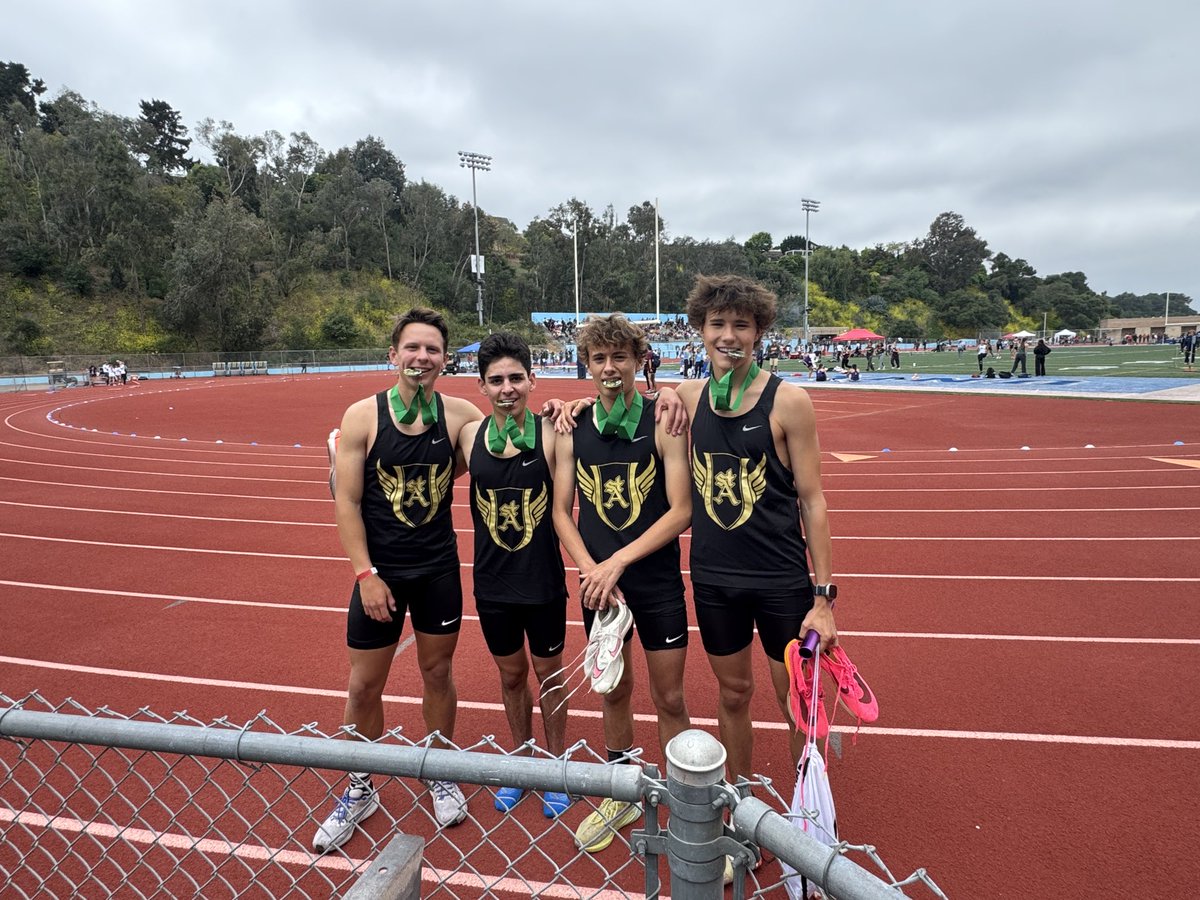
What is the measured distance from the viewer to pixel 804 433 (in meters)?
2.52

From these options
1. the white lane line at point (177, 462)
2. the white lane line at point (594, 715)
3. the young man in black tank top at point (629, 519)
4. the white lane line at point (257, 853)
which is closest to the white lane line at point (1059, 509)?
the white lane line at point (594, 715)

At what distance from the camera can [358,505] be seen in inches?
113

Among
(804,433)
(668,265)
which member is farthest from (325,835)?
(668,265)

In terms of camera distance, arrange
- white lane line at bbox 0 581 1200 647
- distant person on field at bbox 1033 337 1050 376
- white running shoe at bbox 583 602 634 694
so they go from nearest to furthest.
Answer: white running shoe at bbox 583 602 634 694 → white lane line at bbox 0 581 1200 647 → distant person on field at bbox 1033 337 1050 376

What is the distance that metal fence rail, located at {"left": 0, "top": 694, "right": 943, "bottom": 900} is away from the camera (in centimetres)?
121

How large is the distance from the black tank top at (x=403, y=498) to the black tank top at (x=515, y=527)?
18 centimetres

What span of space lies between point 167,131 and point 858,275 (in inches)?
3440

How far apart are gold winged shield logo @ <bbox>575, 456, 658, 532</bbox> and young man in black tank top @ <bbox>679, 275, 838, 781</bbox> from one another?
8.2 inches

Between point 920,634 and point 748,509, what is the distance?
9.12 ft

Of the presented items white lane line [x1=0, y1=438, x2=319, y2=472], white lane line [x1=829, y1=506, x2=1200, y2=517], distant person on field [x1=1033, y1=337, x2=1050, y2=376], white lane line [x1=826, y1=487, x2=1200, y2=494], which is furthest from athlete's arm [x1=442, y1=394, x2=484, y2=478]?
distant person on field [x1=1033, y1=337, x2=1050, y2=376]

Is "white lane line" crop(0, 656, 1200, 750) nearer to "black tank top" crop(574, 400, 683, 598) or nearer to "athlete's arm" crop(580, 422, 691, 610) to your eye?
"black tank top" crop(574, 400, 683, 598)

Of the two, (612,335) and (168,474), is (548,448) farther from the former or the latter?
(168,474)

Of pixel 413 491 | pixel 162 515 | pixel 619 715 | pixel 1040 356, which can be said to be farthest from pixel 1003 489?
pixel 1040 356

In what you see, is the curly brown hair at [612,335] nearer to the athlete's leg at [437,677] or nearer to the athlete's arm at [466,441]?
the athlete's arm at [466,441]
